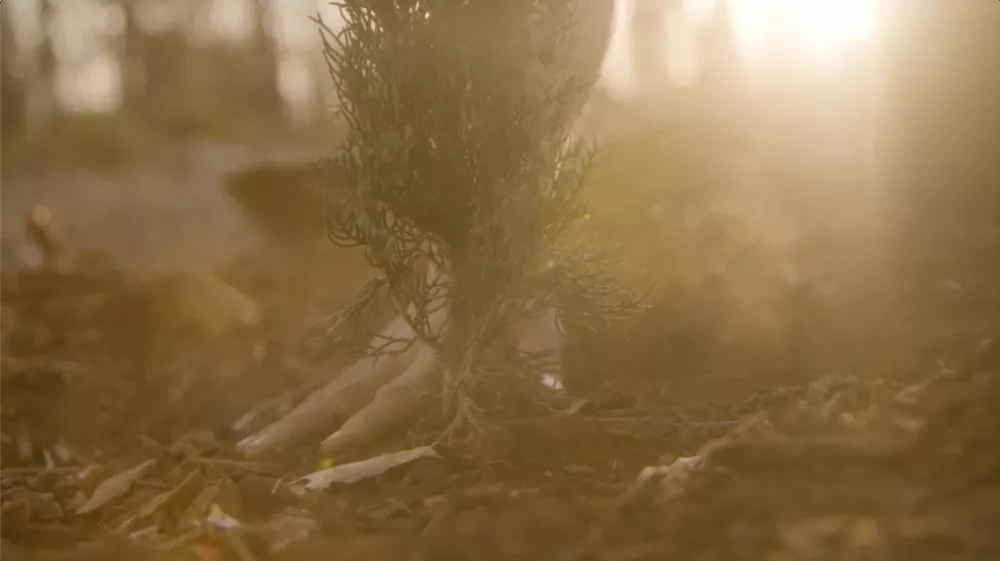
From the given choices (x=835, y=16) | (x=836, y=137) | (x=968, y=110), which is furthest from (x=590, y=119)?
(x=968, y=110)

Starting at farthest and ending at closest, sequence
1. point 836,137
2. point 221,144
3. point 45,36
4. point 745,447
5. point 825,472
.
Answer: point 221,144, point 45,36, point 836,137, point 745,447, point 825,472

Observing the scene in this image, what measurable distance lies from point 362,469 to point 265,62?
143cm

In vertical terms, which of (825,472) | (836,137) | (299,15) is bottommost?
(825,472)

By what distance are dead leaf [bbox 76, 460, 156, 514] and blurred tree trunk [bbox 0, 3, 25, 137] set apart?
4.43 ft

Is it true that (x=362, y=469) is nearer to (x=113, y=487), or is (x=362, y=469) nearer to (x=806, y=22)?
(x=113, y=487)

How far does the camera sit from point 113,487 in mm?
2016

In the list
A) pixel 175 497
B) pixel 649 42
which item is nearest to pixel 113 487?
pixel 175 497

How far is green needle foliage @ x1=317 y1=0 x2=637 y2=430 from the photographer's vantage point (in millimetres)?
1865

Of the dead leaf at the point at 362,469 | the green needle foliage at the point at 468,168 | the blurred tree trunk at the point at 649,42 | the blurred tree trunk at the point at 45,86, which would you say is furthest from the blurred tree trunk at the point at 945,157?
the blurred tree trunk at the point at 45,86

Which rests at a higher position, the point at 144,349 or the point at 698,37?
the point at 698,37

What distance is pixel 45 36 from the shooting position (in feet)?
8.87

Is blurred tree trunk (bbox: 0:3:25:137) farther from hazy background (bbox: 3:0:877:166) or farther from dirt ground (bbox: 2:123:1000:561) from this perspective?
dirt ground (bbox: 2:123:1000:561)

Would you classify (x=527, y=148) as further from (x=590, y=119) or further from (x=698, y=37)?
(x=698, y=37)

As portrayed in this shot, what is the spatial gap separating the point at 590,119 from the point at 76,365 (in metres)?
1.93
